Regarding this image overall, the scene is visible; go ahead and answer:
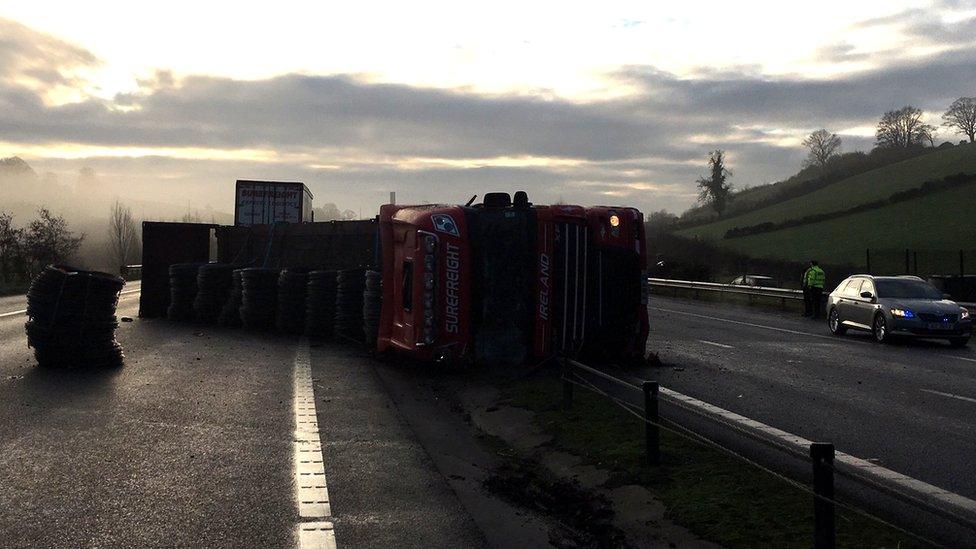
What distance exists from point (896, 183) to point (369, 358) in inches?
2896

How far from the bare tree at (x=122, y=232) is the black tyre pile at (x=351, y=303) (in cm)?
7891

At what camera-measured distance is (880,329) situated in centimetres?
2094

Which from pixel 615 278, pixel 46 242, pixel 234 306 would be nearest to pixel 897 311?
pixel 615 278

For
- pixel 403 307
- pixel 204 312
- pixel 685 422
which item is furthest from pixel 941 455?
pixel 204 312

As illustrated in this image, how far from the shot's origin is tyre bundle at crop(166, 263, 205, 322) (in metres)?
22.4

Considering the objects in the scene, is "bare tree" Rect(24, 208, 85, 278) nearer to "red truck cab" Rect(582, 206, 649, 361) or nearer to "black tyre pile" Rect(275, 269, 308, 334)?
"black tyre pile" Rect(275, 269, 308, 334)

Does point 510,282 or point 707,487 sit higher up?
point 510,282

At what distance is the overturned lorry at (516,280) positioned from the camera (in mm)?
13008

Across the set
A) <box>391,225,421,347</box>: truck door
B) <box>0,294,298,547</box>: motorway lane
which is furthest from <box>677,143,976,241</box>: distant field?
<box>0,294,298,547</box>: motorway lane

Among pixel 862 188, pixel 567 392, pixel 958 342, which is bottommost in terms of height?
pixel 958 342

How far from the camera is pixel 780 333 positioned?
22719mm

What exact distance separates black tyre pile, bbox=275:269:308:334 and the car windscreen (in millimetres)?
12778

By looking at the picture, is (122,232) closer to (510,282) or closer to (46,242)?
(46,242)

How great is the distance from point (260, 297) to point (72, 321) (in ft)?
22.8
